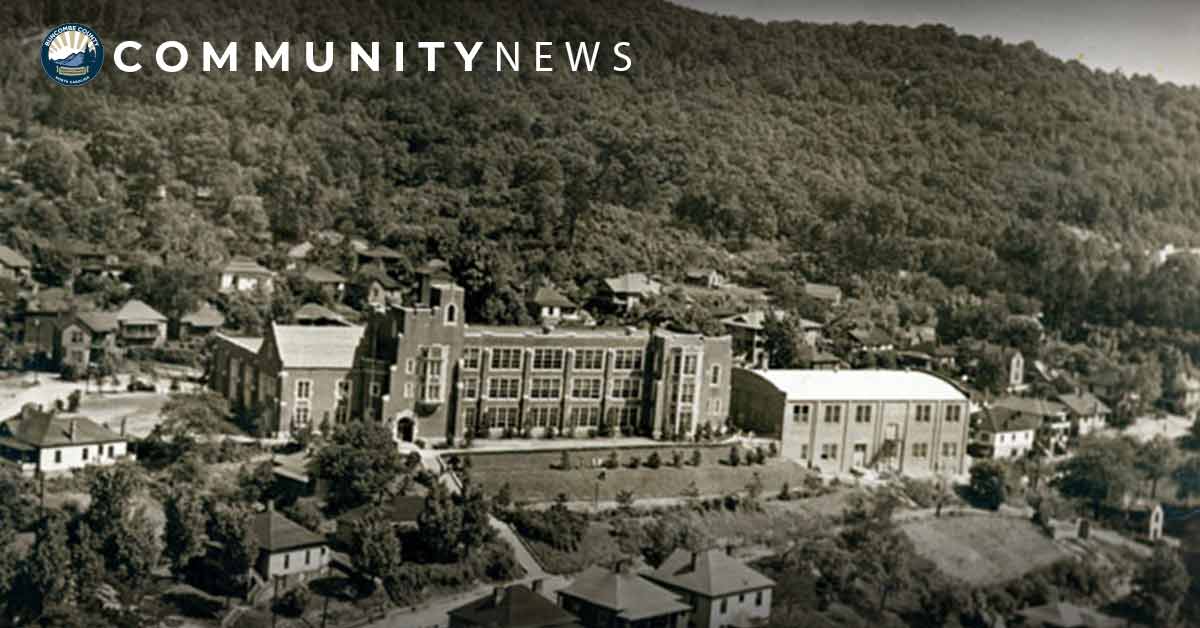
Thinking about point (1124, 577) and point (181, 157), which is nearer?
point (1124, 577)

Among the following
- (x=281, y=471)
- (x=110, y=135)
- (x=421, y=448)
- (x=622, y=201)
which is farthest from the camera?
(x=622, y=201)

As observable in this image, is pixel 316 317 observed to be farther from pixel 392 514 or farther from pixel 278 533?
pixel 278 533

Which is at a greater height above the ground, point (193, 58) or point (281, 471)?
point (193, 58)

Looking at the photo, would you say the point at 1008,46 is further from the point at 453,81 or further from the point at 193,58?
the point at 193,58

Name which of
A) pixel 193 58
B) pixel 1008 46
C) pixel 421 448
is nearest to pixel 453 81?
pixel 193 58

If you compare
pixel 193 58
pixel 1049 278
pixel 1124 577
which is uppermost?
pixel 193 58

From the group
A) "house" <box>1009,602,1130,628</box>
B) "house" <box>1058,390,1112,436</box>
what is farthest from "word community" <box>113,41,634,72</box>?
"house" <box>1058,390,1112,436</box>

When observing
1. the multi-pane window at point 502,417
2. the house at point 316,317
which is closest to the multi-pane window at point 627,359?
the multi-pane window at point 502,417

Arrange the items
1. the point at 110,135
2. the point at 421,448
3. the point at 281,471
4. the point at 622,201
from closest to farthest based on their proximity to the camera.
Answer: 1. the point at 281,471
2. the point at 421,448
3. the point at 110,135
4. the point at 622,201
